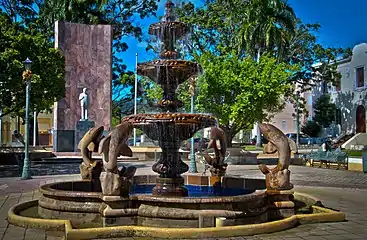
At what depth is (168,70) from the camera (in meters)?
9.78

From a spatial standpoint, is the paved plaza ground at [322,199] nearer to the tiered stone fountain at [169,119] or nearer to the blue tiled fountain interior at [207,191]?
the blue tiled fountain interior at [207,191]

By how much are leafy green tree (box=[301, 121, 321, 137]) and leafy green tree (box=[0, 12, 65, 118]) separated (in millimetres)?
36002

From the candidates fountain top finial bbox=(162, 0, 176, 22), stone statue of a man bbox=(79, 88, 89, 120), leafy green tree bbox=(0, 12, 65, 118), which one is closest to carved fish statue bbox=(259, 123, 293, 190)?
fountain top finial bbox=(162, 0, 176, 22)

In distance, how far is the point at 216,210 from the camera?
7.85 m

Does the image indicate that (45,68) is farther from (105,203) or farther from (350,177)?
(105,203)

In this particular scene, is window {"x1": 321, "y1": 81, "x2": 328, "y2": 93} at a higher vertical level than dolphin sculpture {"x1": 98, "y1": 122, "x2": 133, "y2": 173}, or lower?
higher

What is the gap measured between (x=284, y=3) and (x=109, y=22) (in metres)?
16.4

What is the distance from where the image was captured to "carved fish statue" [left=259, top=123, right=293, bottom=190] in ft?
30.2

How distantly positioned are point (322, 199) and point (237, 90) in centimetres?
1672

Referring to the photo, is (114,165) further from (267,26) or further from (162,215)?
(267,26)

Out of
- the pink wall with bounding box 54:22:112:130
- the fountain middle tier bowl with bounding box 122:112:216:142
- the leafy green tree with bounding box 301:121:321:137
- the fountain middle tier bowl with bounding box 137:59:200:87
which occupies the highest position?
the pink wall with bounding box 54:22:112:130

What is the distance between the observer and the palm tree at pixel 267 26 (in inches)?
1340

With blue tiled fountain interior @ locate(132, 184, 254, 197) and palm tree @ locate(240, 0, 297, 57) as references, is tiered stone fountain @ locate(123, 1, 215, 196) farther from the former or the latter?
Answer: palm tree @ locate(240, 0, 297, 57)

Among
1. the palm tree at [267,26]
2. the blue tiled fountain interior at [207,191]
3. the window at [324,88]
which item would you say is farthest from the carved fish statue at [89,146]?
the window at [324,88]
